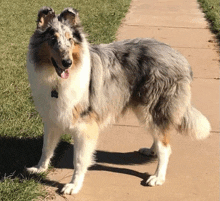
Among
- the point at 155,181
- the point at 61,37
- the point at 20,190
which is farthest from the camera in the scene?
the point at 155,181

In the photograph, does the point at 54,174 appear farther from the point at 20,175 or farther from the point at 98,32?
the point at 98,32

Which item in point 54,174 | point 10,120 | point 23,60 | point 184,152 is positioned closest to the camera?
point 54,174

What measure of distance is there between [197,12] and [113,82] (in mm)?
8880

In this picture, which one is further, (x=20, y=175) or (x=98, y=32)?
(x=98, y=32)

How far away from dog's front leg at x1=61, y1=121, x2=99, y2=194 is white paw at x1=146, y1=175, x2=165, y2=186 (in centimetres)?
73

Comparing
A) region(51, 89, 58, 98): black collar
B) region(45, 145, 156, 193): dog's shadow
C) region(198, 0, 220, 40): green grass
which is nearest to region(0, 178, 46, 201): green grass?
region(45, 145, 156, 193): dog's shadow

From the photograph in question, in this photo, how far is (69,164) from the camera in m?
4.84

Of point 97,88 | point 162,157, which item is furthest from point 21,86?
point 162,157

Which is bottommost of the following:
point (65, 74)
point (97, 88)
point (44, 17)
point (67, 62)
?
point (97, 88)

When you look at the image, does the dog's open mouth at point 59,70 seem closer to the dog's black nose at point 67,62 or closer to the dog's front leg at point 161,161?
the dog's black nose at point 67,62

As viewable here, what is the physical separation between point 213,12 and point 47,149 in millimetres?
8581

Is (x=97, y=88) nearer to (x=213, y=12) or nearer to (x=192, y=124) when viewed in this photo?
(x=192, y=124)

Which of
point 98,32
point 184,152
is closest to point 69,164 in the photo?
point 184,152

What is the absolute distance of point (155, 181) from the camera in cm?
447
